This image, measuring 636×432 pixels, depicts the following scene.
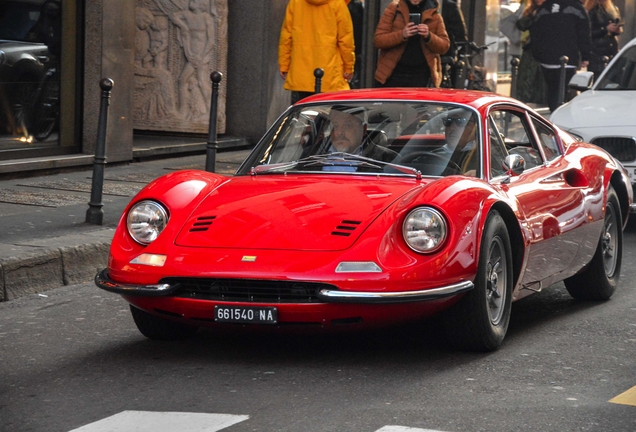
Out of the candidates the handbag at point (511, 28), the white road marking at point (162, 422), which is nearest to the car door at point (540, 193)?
the white road marking at point (162, 422)

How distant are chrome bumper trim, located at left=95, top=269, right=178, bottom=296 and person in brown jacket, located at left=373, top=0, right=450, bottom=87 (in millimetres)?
7568

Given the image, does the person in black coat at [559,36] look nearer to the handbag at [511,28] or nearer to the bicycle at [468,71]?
the bicycle at [468,71]

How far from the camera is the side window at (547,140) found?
750cm

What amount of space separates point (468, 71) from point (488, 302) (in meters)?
13.9

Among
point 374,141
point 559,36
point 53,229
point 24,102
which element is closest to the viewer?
point 374,141

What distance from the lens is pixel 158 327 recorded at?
6.23m

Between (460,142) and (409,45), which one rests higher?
(409,45)

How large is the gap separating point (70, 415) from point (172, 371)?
800 millimetres

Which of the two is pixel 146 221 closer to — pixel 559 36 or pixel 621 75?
pixel 621 75

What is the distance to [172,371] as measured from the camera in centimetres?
563

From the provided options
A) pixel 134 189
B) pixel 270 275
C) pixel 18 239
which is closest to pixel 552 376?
pixel 270 275

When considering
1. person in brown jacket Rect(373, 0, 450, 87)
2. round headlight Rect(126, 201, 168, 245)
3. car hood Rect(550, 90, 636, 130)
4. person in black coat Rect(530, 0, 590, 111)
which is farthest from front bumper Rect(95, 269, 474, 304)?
person in black coat Rect(530, 0, 590, 111)

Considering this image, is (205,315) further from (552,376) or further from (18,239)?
(18,239)

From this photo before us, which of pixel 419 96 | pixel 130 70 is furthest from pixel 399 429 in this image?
pixel 130 70
